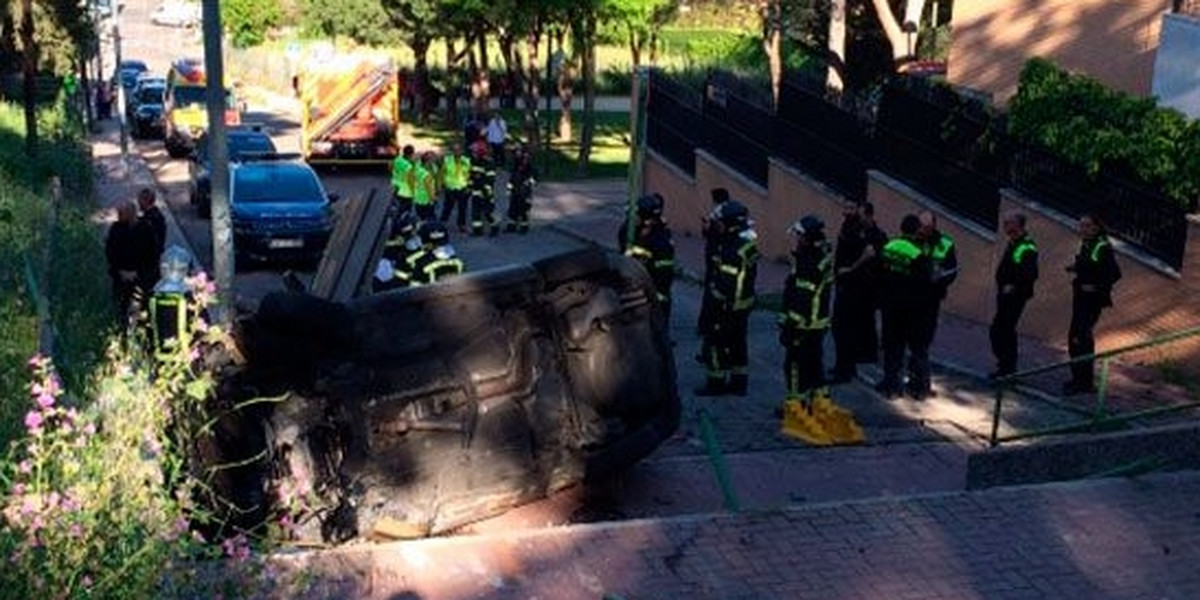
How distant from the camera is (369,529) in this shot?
8055 mm

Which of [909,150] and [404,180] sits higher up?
[909,150]

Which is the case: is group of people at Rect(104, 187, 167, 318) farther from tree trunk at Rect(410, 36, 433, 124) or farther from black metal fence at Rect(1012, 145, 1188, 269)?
tree trunk at Rect(410, 36, 433, 124)

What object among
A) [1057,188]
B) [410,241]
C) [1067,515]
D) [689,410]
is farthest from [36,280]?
[1057,188]

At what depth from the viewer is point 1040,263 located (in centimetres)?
1434

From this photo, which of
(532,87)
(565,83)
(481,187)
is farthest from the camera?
(565,83)

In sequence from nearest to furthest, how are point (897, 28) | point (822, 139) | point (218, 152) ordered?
1. point (218, 152)
2. point (822, 139)
3. point (897, 28)

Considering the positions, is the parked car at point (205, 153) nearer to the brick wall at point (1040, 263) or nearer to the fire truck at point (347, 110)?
the fire truck at point (347, 110)

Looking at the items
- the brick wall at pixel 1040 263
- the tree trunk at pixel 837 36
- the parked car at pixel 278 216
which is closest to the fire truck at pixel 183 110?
the parked car at pixel 278 216

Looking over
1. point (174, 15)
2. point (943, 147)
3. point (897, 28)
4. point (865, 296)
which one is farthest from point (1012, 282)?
point (174, 15)

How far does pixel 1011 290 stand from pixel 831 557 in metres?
4.70

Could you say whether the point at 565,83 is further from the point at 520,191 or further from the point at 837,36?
the point at 520,191

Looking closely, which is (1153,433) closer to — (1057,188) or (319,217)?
(1057,188)

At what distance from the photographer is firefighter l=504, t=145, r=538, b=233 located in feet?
76.1

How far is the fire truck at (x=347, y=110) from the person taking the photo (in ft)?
106
